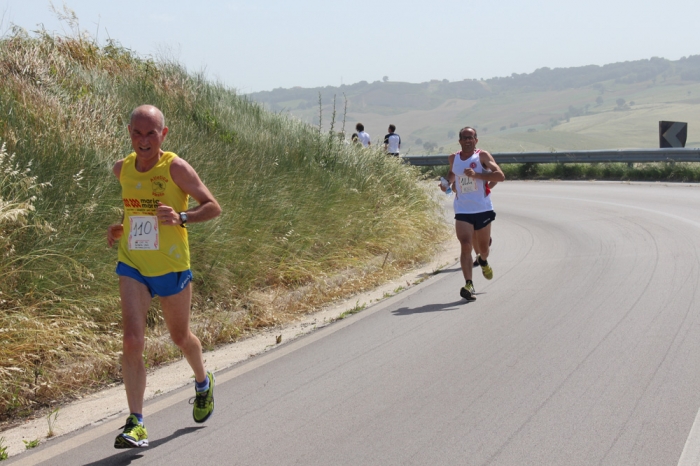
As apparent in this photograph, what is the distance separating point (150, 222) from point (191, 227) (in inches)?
161

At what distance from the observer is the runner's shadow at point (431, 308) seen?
374 inches

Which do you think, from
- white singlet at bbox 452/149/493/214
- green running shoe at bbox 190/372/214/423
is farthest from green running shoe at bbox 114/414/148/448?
white singlet at bbox 452/149/493/214

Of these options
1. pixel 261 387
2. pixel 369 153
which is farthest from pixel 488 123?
pixel 261 387

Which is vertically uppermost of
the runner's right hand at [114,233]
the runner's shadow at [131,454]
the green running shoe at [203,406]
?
the runner's right hand at [114,233]

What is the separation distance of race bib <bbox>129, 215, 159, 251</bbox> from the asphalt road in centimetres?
122

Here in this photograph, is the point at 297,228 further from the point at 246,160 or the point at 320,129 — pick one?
the point at 320,129

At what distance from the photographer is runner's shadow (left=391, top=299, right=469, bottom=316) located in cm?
949

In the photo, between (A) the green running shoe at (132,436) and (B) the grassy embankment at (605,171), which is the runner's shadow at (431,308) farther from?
(B) the grassy embankment at (605,171)

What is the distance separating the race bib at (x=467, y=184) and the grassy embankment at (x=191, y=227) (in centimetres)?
172

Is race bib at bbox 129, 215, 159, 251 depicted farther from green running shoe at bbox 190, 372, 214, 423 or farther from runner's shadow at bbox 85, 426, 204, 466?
runner's shadow at bbox 85, 426, 204, 466

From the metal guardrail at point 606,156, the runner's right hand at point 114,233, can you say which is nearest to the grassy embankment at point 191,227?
the runner's right hand at point 114,233

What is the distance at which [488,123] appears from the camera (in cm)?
16725

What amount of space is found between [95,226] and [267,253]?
2.43 m

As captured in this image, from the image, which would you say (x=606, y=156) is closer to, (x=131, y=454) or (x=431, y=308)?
(x=431, y=308)
